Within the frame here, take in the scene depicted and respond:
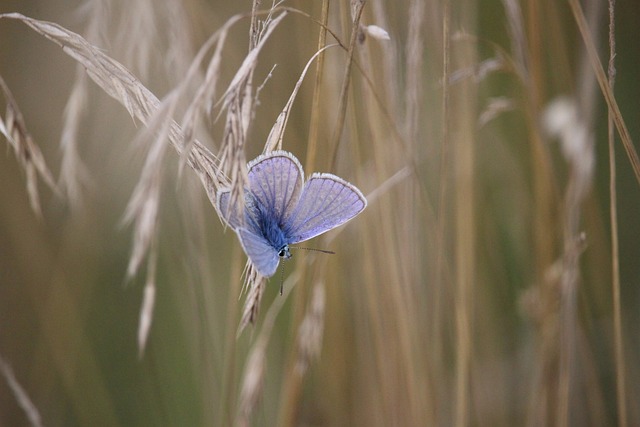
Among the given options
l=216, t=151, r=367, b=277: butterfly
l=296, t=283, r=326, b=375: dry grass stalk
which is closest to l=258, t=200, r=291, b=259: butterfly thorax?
l=216, t=151, r=367, b=277: butterfly

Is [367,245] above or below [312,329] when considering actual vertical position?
above

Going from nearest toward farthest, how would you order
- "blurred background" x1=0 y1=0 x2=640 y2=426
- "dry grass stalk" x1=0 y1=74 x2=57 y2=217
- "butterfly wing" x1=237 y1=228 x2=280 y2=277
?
"butterfly wing" x1=237 y1=228 x2=280 y2=277 → "dry grass stalk" x1=0 y1=74 x2=57 y2=217 → "blurred background" x1=0 y1=0 x2=640 y2=426

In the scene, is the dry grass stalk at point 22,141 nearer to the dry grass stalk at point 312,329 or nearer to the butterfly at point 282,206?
the butterfly at point 282,206

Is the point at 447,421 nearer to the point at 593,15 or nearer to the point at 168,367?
the point at 168,367

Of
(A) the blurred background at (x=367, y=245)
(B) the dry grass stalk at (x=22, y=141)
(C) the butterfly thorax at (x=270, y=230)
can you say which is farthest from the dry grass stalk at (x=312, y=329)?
(B) the dry grass stalk at (x=22, y=141)

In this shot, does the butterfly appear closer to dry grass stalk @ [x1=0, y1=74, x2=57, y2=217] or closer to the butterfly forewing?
the butterfly forewing

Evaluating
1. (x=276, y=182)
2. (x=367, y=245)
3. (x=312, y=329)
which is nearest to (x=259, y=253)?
(x=276, y=182)

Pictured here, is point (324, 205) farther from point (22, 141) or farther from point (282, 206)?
point (22, 141)
